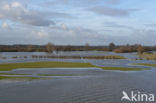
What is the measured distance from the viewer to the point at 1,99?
509 inches

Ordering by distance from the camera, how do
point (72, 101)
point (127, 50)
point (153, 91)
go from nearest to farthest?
1. point (72, 101)
2. point (153, 91)
3. point (127, 50)

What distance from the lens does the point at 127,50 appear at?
143m

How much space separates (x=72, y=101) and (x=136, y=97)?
15.7 ft

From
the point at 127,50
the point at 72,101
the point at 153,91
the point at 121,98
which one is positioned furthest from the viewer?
the point at 127,50

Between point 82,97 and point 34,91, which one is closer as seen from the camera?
point 82,97

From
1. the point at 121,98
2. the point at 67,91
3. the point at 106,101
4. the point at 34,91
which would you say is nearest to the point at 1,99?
the point at 34,91

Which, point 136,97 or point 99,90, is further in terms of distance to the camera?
point 99,90

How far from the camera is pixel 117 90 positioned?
15500 mm

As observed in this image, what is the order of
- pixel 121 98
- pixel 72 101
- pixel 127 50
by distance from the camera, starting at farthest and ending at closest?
1. pixel 127 50
2. pixel 121 98
3. pixel 72 101

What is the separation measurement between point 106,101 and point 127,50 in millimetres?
135651

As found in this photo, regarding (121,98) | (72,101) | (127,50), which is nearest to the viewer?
(72,101)

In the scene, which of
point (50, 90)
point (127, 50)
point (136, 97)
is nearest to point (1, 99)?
point (50, 90)

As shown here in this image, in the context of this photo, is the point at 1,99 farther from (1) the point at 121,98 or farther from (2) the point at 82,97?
(1) the point at 121,98

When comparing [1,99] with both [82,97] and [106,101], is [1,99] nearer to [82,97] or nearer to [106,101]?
[82,97]
